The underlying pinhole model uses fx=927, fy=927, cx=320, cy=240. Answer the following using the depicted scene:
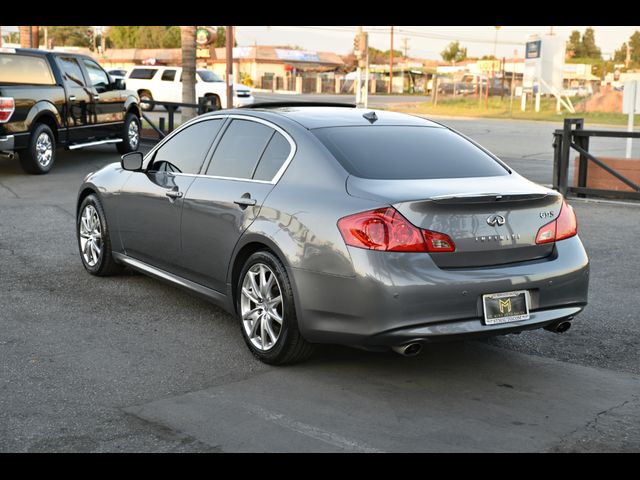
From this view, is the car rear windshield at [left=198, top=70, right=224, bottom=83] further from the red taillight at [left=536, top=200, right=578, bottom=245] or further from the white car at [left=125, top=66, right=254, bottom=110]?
the red taillight at [left=536, top=200, right=578, bottom=245]

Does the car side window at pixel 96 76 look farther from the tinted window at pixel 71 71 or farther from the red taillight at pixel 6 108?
the red taillight at pixel 6 108

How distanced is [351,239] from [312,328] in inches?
23.7

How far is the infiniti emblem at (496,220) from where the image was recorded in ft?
17.4

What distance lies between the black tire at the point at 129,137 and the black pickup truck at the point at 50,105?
0.44 metres

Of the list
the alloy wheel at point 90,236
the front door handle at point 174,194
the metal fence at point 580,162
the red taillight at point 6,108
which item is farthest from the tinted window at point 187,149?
the red taillight at point 6,108

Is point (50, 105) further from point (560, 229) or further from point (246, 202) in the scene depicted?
point (560, 229)

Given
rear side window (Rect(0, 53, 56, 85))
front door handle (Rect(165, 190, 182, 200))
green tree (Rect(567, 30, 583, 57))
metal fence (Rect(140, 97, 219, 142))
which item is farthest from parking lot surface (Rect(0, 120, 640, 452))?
green tree (Rect(567, 30, 583, 57))

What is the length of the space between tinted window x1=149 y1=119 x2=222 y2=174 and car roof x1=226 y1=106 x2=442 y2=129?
23cm

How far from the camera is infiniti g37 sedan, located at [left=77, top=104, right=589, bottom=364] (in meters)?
5.12

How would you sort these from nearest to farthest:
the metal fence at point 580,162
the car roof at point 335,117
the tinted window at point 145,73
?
the car roof at point 335,117
the metal fence at point 580,162
the tinted window at point 145,73

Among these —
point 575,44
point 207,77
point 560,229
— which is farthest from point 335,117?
point 575,44

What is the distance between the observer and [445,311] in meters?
5.11
